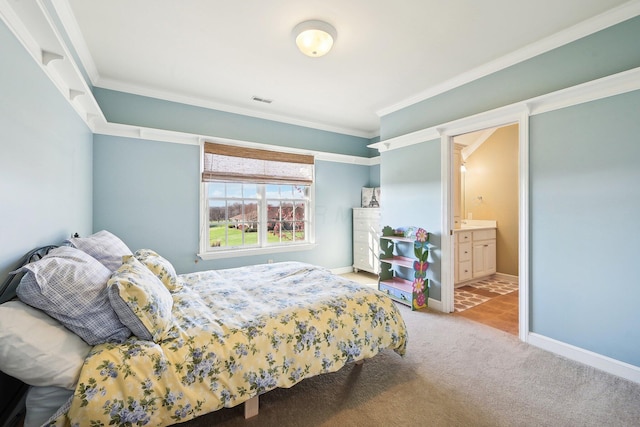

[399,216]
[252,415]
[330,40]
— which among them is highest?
[330,40]

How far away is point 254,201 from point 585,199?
3735mm

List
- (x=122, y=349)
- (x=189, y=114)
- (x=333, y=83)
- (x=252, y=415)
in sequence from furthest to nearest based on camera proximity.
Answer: (x=189, y=114)
(x=333, y=83)
(x=252, y=415)
(x=122, y=349)

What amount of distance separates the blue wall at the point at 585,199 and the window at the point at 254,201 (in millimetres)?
2899

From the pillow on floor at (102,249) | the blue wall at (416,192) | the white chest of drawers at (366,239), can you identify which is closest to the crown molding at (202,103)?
the blue wall at (416,192)

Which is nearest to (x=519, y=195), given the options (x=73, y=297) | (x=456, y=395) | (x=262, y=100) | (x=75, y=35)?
(x=456, y=395)

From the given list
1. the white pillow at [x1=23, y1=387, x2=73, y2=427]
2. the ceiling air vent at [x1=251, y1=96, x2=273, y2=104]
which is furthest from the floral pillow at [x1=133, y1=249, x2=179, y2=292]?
the ceiling air vent at [x1=251, y1=96, x2=273, y2=104]

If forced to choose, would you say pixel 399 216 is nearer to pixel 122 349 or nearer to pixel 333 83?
pixel 333 83

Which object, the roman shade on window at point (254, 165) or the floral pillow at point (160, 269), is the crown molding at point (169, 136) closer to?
the roman shade on window at point (254, 165)

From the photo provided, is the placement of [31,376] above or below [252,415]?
above

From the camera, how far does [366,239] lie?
4.84 meters

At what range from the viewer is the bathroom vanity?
4191 millimetres

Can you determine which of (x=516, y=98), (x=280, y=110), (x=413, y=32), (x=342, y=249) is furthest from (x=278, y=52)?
(x=342, y=249)

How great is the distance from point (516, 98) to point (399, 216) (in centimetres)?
183

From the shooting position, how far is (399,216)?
3.83m
